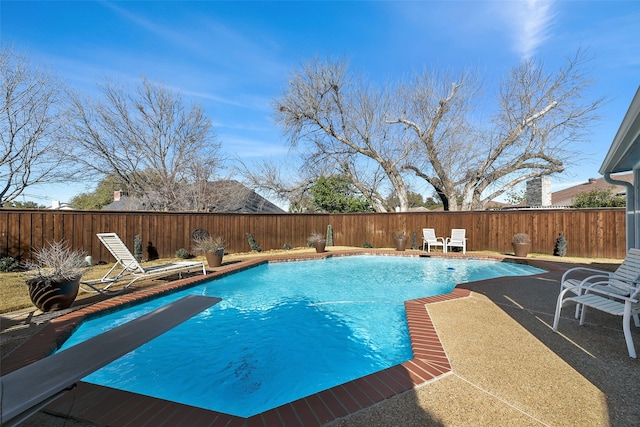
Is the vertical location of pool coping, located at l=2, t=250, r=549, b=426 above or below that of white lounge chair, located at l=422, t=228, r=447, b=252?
below

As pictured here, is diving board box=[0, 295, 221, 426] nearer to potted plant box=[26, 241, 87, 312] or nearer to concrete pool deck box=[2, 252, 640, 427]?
concrete pool deck box=[2, 252, 640, 427]

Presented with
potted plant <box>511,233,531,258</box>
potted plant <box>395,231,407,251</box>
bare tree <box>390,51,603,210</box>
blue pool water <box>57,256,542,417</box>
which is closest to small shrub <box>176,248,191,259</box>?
blue pool water <box>57,256,542,417</box>

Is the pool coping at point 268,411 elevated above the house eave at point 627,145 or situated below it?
below

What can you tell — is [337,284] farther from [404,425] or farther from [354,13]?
[354,13]

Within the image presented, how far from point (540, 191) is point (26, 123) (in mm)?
28729

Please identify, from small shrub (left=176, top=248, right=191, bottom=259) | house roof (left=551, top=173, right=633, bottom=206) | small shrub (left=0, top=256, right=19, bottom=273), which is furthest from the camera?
house roof (left=551, top=173, right=633, bottom=206)

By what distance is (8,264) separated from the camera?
7930 millimetres

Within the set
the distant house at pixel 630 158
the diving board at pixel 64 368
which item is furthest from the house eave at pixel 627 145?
the diving board at pixel 64 368

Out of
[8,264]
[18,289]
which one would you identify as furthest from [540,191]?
[8,264]

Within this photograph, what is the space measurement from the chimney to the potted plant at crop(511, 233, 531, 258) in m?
12.7

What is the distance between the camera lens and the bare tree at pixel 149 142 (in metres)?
14.6

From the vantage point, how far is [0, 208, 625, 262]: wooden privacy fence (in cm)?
872

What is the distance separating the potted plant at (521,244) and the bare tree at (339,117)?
27.8ft

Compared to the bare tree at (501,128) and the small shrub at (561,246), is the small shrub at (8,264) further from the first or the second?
the bare tree at (501,128)
